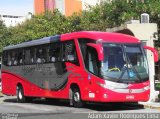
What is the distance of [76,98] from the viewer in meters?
21.6

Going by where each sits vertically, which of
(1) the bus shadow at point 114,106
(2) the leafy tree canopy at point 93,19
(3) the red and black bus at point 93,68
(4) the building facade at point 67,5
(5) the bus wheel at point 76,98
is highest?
(4) the building facade at point 67,5

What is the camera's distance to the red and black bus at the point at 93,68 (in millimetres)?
19656

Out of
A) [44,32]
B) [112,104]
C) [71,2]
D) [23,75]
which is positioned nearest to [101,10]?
[44,32]

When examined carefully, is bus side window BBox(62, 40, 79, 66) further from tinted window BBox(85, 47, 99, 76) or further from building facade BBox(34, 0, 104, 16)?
building facade BBox(34, 0, 104, 16)

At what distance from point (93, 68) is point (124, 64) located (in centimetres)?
124

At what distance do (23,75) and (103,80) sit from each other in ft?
28.7

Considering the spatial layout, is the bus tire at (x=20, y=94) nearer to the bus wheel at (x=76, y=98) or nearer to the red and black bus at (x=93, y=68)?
the red and black bus at (x=93, y=68)

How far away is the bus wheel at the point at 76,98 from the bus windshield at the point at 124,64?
7.26 ft

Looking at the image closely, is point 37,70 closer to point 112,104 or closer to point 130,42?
point 112,104

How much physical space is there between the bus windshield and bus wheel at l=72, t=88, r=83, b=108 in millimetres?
2214

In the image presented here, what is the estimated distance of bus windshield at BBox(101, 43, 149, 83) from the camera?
19672 mm

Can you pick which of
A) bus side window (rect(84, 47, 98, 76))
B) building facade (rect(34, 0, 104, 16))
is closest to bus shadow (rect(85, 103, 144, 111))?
bus side window (rect(84, 47, 98, 76))

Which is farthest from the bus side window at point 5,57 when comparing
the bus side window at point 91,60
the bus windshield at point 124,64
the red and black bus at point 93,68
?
the bus windshield at point 124,64

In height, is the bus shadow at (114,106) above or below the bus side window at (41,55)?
below
